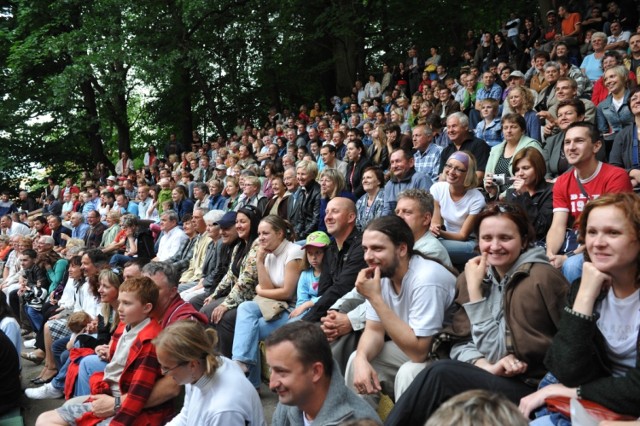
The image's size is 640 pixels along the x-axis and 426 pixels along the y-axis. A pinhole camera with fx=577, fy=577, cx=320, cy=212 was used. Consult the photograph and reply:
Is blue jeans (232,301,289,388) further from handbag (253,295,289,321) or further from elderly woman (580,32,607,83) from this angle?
elderly woman (580,32,607,83)

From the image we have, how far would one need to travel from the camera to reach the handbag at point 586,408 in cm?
211

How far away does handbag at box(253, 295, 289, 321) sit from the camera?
15.3 ft

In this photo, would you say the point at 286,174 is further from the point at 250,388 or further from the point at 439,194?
the point at 250,388

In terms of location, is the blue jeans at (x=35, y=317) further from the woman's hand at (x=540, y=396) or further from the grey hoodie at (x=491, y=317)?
the woman's hand at (x=540, y=396)

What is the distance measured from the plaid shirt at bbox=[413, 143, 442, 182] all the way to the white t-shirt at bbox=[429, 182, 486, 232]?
1.66m

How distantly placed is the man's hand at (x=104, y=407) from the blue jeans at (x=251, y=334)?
101cm

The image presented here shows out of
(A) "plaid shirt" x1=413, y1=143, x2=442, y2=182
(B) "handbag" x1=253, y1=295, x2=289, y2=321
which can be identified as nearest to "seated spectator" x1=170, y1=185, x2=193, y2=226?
(A) "plaid shirt" x1=413, y1=143, x2=442, y2=182

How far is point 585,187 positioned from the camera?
3.94 m

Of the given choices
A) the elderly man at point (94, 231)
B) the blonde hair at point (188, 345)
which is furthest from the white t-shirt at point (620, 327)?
the elderly man at point (94, 231)

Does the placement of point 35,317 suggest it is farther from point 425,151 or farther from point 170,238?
point 425,151

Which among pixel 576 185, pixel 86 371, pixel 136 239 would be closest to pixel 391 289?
pixel 576 185

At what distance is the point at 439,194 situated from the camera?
509 centimetres

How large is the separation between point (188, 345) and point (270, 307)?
5.79ft

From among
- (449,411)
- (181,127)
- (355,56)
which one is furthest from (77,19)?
(449,411)
